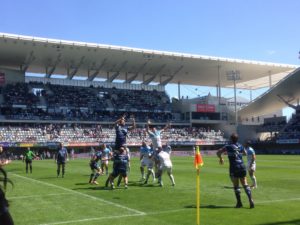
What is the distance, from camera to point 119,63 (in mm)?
75375

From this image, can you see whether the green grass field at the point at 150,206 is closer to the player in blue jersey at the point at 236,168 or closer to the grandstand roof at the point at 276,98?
the player in blue jersey at the point at 236,168

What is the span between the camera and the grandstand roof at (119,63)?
65.4m

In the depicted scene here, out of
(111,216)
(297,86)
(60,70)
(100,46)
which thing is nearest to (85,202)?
(111,216)

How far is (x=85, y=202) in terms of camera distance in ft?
45.9

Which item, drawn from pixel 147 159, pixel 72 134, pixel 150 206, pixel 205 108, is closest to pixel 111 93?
pixel 72 134

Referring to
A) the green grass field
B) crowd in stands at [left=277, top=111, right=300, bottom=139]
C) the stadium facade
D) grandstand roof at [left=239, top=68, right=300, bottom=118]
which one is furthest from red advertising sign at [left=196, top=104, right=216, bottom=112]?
the green grass field

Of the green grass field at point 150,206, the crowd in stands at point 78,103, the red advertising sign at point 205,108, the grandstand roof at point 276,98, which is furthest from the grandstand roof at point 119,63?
the green grass field at point 150,206

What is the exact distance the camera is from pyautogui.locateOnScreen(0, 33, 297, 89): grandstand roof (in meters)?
65.4

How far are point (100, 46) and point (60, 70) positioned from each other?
14.9m

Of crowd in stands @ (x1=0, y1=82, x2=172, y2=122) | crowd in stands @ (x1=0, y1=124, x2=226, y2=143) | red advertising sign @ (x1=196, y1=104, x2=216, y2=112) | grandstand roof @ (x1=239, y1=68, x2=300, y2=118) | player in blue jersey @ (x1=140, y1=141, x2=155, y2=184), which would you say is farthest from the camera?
red advertising sign @ (x1=196, y1=104, x2=216, y2=112)

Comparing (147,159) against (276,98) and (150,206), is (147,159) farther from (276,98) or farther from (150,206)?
(276,98)

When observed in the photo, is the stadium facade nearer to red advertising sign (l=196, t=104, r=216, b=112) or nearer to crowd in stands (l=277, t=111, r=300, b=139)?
red advertising sign (l=196, t=104, r=216, b=112)

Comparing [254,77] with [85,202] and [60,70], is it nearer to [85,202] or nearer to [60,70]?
[60,70]

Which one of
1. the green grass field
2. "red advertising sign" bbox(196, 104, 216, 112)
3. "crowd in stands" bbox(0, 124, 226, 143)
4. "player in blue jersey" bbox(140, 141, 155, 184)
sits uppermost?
"red advertising sign" bbox(196, 104, 216, 112)
